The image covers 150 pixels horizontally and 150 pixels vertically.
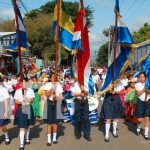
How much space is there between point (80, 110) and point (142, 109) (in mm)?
1538

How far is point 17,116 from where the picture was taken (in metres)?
7.99

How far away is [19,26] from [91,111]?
134 inches

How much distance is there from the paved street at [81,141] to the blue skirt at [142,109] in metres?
0.57

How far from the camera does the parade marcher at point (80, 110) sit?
340 inches

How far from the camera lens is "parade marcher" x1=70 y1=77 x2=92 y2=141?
8.62m

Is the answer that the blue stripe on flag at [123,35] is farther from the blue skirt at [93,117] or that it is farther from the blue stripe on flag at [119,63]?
the blue skirt at [93,117]

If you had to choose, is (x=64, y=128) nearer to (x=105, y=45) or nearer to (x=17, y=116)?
(x=17, y=116)

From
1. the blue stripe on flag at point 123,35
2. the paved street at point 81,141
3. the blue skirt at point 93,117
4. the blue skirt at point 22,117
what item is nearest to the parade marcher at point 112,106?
the paved street at point 81,141

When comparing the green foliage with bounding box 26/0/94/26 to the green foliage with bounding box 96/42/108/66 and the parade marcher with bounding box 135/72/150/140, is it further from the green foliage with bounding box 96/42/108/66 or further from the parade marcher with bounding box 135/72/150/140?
the parade marcher with bounding box 135/72/150/140

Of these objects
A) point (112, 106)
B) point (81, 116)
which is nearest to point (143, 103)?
point (112, 106)

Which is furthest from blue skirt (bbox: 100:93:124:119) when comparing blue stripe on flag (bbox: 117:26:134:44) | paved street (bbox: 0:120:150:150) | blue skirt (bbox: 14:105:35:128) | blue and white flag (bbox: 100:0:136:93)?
blue skirt (bbox: 14:105:35:128)

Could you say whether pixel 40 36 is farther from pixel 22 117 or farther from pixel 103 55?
pixel 22 117

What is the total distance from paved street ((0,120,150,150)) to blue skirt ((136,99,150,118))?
0.57 meters

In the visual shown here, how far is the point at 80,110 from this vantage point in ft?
28.6
